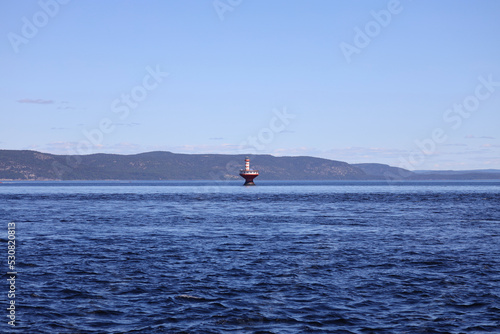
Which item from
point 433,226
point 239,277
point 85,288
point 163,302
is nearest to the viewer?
point 163,302

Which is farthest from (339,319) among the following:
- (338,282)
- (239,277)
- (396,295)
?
(239,277)

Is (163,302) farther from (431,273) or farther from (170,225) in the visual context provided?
(170,225)

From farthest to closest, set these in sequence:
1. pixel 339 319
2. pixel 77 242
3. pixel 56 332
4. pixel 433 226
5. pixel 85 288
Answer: pixel 433 226
pixel 77 242
pixel 85 288
pixel 339 319
pixel 56 332

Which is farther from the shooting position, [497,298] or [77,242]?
Answer: [77,242]

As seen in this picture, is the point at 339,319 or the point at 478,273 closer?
the point at 339,319

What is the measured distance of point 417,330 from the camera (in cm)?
1248

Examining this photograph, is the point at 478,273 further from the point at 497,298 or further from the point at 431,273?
the point at 497,298

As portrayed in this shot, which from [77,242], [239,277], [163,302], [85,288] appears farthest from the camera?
[77,242]

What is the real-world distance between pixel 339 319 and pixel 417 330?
6.49ft

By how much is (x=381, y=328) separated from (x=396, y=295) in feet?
11.7

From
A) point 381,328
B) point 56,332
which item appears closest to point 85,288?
point 56,332

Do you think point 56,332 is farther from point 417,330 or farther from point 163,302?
point 417,330

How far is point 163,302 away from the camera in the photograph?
49.1ft

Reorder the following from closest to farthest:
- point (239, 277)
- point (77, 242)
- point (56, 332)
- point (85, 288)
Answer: point (56, 332) → point (85, 288) → point (239, 277) → point (77, 242)
